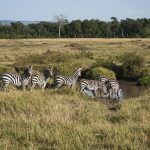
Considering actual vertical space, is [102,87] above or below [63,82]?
below

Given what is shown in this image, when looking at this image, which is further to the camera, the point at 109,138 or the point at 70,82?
the point at 70,82

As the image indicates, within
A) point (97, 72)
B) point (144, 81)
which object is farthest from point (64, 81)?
point (97, 72)

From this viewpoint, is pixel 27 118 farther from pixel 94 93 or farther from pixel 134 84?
pixel 134 84

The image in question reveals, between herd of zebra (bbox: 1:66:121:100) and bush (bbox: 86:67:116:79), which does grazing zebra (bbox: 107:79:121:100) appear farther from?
bush (bbox: 86:67:116:79)

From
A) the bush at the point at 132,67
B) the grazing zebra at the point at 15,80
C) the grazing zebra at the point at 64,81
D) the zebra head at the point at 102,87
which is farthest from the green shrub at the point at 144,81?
the grazing zebra at the point at 15,80

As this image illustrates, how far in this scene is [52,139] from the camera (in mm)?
9445

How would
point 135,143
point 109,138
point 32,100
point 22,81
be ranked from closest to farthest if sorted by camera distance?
1. point 135,143
2. point 109,138
3. point 32,100
4. point 22,81

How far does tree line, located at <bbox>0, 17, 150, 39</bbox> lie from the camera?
101312mm

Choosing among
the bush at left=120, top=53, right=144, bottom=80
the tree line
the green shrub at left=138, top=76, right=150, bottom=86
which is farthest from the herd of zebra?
the tree line

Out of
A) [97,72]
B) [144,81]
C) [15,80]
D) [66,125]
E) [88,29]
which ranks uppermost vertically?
[88,29]

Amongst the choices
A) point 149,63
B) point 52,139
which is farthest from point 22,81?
point 149,63

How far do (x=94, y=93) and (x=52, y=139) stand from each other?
1158 cm

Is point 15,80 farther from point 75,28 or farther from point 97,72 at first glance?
point 75,28

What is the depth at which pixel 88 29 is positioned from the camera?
105 meters
